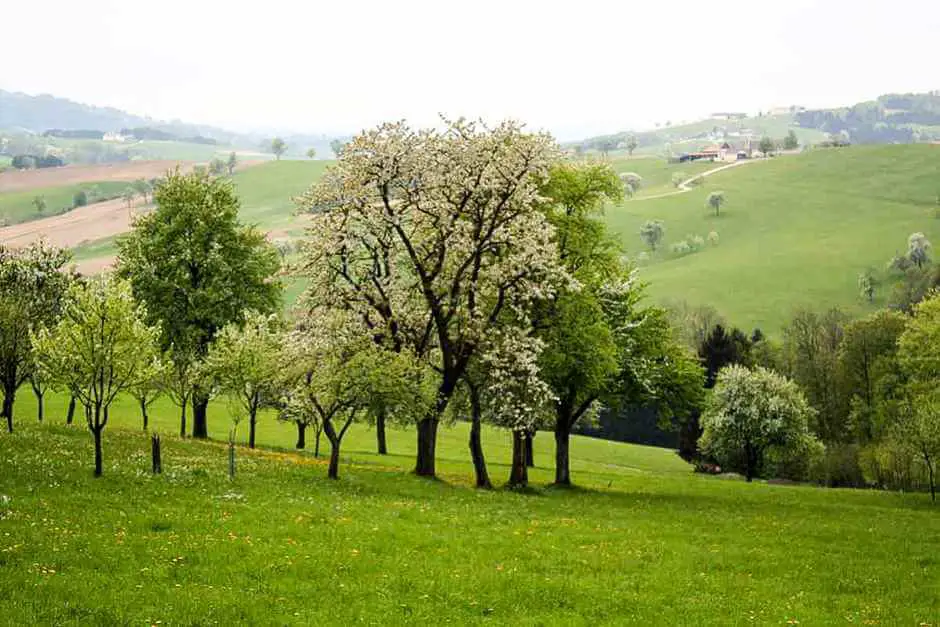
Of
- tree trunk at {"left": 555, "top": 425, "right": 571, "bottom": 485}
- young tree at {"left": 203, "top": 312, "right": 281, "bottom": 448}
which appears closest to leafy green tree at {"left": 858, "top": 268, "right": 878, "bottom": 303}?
tree trunk at {"left": 555, "top": 425, "right": 571, "bottom": 485}

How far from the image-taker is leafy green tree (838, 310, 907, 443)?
86.9m

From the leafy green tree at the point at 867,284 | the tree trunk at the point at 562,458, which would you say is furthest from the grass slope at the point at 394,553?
the leafy green tree at the point at 867,284

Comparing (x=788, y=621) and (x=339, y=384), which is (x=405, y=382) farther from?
(x=788, y=621)

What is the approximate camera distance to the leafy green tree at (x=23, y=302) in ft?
142

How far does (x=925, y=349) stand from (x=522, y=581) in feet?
188

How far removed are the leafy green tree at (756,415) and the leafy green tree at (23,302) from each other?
207 ft

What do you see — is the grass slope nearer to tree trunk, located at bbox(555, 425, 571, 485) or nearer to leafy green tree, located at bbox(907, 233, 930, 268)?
tree trunk, located at bbox(555, 425, 571, 485)

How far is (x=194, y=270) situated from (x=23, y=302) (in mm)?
14802

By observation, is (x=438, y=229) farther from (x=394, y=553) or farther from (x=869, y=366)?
(x=869, y=366)

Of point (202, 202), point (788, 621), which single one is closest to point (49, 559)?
point (788, 621)

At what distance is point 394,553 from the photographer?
2478 centimetres

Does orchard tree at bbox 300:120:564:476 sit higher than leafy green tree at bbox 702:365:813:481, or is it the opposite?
orchard tree at bbox 300:120:564:476

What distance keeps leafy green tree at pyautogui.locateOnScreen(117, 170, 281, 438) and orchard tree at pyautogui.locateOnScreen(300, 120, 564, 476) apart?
1499 cm

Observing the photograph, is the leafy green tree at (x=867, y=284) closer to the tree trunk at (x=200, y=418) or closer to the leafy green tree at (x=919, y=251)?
the leafy green tree at (x=919, y=251)
